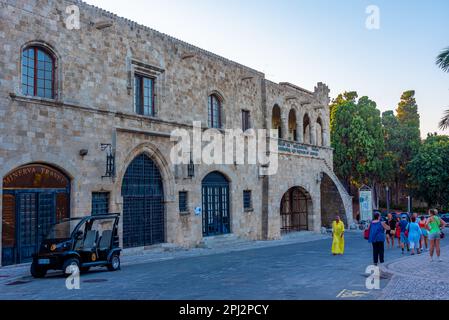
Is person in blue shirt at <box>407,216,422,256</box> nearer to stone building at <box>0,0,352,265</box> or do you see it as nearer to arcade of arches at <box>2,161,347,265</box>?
stone building at <box>0,0,352,265</box>

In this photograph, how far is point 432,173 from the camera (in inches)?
1745

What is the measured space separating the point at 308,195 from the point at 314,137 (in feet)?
13.4

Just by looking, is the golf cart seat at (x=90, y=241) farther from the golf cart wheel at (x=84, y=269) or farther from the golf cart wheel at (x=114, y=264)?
the golf cart wheel at (x=114, y=264)

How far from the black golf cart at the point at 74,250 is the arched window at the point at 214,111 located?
1077 centimetres

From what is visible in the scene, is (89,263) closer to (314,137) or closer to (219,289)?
(219,289)

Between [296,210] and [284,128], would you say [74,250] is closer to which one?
[284,128]

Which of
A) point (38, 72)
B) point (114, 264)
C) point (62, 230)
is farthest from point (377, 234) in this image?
point (38, 72)

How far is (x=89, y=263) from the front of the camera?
42.9ft

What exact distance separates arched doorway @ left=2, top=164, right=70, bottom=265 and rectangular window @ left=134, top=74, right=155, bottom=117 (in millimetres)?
4756

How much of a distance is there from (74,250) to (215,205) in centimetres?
1138

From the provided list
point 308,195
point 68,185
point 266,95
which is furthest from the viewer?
point 308,195

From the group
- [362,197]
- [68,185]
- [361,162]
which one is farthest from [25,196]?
[361,162]

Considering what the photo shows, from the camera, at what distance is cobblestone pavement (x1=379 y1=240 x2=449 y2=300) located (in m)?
8.82

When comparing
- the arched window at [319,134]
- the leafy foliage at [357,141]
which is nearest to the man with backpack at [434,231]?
the arched window at [319,134]
